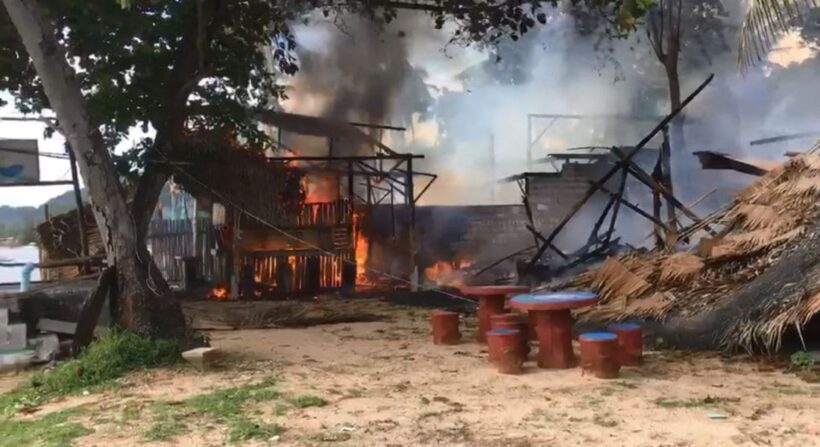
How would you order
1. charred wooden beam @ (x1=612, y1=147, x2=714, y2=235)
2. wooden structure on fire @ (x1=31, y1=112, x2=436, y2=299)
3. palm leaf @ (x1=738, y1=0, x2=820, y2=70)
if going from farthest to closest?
1. wooden structure on fire @ (x1=31, y1=112, x2=436, y2=299)
2. charred wooden beam @ (x1=612, y1=147, x2=714, y2=235)
3. palm leaf @ (x1=738, y1=0, x2=820, y2=70)

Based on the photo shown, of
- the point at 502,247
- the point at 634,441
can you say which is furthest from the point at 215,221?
the point at 634,441

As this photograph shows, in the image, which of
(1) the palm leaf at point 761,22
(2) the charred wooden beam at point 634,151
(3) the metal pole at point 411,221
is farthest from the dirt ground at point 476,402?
(3) the metal pole at point 411,221

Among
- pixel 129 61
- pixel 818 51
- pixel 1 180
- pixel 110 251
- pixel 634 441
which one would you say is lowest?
pixel 634 441

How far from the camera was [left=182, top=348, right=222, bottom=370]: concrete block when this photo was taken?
25.6 feet

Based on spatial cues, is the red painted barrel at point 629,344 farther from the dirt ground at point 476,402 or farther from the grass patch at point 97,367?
the grass patch at point 97,367

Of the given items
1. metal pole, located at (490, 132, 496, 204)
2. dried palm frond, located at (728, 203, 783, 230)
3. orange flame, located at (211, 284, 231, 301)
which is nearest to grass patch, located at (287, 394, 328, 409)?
dried palm frond, located at (728, 203, 783, 230)

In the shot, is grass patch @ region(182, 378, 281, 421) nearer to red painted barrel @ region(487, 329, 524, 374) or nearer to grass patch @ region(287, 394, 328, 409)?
grass patch @ region(287, 394, 328, 409)

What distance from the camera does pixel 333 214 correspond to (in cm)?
1547

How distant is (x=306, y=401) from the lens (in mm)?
6242

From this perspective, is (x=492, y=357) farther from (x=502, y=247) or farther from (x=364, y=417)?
(x=502, y=247)

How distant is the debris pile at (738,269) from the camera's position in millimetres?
7659

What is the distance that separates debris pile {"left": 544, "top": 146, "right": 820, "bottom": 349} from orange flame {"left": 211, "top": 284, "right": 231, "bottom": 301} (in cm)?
763

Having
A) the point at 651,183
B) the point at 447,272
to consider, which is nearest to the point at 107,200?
the point at 651,183

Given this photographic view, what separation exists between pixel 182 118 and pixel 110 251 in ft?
7.96
